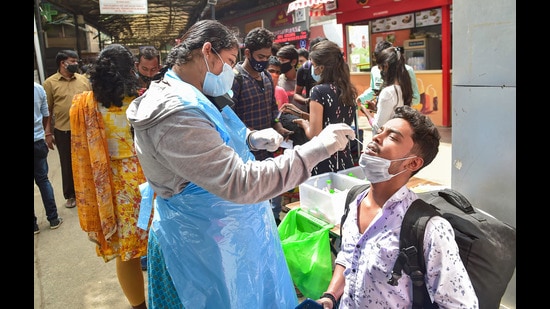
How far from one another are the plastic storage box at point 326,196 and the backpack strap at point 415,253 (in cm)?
112

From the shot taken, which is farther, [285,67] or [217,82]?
[285,67]

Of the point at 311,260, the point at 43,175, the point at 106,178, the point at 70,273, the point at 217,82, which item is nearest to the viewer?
the point at 217,82

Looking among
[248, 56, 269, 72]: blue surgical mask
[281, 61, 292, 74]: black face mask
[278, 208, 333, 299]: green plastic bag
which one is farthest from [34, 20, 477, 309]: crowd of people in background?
[281, 61, 292, 74]: black face mask

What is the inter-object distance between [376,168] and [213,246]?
69cm

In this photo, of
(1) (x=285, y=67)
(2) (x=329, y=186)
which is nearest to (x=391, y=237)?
(2) (x=329, y=186)

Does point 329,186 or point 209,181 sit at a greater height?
point 209,181

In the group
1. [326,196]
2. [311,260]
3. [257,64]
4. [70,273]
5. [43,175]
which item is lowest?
[70,273]

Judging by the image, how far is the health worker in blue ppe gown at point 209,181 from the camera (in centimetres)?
133

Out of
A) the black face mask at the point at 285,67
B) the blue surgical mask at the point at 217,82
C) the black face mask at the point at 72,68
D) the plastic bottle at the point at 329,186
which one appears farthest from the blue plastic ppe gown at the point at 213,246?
the black face mask at the point at 72,68

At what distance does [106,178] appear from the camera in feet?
9.21

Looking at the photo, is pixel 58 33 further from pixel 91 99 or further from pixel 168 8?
pixel 91 99

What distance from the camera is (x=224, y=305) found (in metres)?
1.55

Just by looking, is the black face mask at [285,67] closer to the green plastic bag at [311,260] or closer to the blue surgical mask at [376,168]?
the green plastic bag at [311,260]

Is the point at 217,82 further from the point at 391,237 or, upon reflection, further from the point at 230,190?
the point at 391,237
